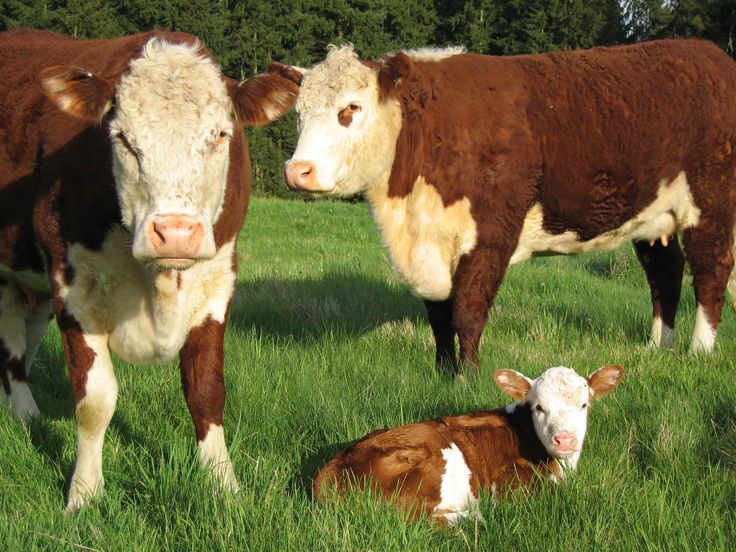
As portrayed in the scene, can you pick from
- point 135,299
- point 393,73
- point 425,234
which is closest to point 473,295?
point 425,234

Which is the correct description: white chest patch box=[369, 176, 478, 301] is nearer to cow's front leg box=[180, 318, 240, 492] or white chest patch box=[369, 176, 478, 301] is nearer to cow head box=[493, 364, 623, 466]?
cow head box=[493, 364, 623, 466]

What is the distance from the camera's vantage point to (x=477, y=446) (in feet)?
11.1

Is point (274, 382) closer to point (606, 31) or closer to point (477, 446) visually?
point (477, 446)

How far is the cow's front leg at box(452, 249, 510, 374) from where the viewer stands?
525 cm

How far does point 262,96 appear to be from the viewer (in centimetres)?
363

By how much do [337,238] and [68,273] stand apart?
1054cm

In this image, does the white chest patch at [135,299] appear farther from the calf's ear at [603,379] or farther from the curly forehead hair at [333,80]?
the curly forehead hair at [333,80]

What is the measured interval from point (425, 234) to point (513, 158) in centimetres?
75

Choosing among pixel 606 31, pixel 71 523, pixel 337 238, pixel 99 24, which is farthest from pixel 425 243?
pixel 606 31

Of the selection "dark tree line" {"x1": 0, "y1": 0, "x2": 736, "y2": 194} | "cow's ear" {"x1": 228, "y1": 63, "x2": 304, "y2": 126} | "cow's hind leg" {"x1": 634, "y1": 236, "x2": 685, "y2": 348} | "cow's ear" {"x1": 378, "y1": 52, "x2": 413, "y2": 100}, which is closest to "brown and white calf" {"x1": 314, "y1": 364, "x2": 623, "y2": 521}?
"cow's ear" {"x1": 228, "y1": 63, "x2": 304, "y2": 126}

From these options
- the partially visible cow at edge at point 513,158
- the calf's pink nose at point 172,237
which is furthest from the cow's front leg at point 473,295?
the calf's pink nose at point 172,237

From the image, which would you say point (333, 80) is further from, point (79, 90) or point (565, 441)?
point (565, 441)

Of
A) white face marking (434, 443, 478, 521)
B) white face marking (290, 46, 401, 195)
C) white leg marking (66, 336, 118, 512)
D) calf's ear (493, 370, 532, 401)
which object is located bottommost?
white leg marking (66, 336, 118, 512)

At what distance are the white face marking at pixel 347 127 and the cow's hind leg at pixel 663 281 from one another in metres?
2.60
